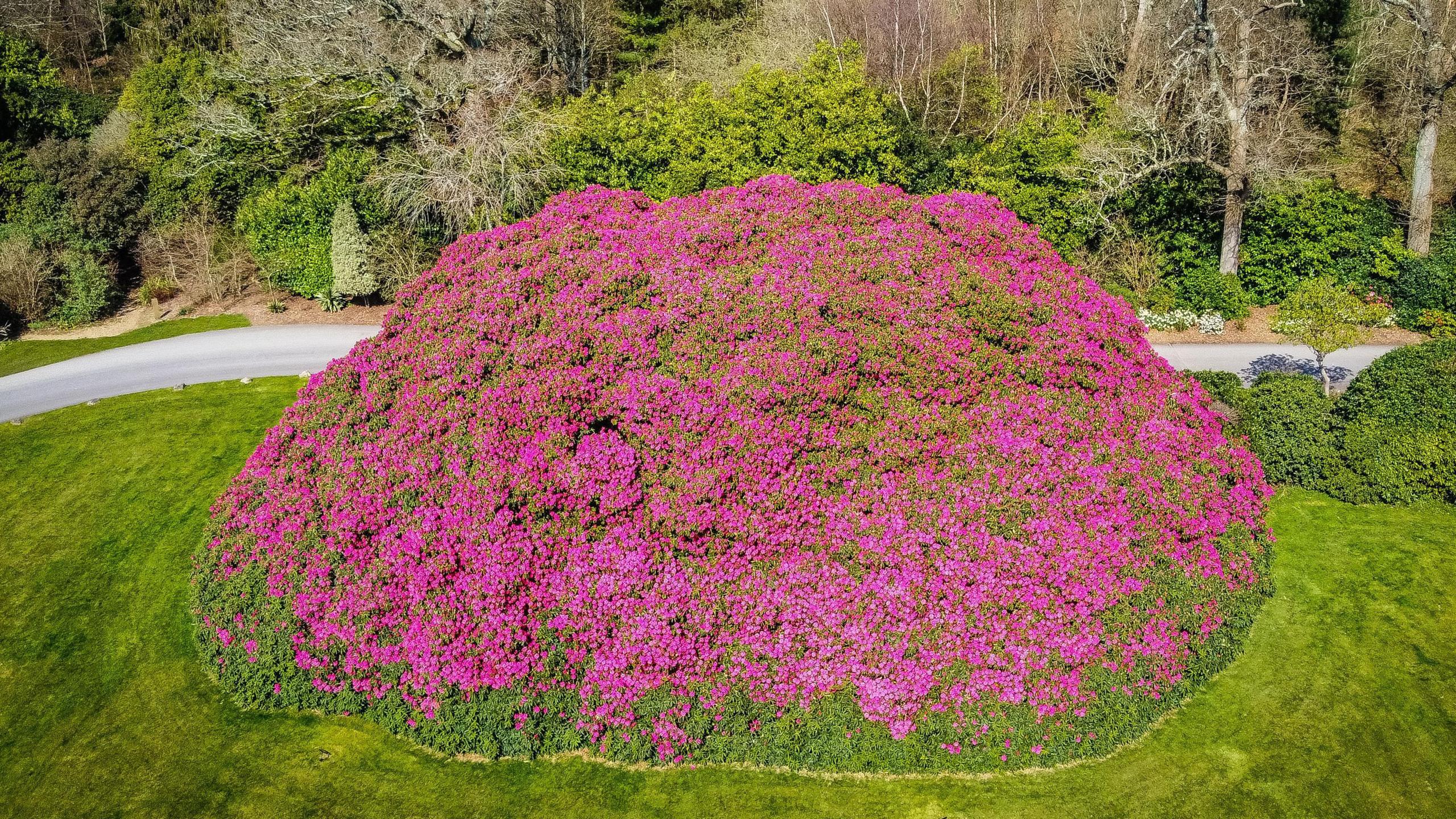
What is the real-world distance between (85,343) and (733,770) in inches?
981

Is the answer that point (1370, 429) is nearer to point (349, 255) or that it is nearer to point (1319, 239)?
point (1319, 239)


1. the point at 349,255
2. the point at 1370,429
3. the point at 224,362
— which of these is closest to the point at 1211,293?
the point at 1370,429

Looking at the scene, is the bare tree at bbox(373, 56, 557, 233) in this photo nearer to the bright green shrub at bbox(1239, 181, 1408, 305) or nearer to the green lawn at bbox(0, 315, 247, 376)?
the green lawn at bbox(0, 315, 247, 376)

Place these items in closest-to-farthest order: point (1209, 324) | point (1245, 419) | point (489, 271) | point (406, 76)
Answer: point (489, 271)
point (1245, 419)
point (1209, 324)
point (406, 76)

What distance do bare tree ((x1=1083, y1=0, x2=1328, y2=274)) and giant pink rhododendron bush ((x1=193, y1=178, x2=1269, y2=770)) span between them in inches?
529

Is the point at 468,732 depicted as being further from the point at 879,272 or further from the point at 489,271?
the point at 879,272

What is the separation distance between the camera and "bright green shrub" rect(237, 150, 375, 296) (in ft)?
81.0

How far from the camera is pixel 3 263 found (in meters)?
24.7

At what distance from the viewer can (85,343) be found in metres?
23.9

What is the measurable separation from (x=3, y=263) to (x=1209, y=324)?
122ft

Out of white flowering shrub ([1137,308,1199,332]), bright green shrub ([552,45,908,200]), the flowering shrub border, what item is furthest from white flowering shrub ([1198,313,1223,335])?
bright green shrub ([552,45,908,200])

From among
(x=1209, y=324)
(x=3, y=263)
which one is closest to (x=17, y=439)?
(x=3, y=263)

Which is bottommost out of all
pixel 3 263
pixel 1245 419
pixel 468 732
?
pixel 468 732

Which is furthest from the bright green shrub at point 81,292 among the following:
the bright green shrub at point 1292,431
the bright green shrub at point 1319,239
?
the bright green shrub at point 1319,239
